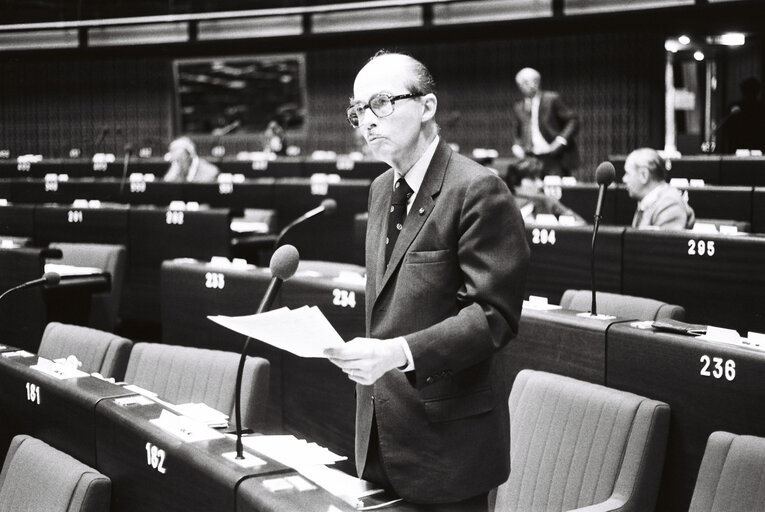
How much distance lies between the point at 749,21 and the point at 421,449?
8572 millimetres

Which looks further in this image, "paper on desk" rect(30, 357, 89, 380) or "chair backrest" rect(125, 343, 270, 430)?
"chair backrest" rect(125, 343, 270, 430)

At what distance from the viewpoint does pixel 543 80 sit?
37.2ft

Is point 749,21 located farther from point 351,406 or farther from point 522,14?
point 351,406

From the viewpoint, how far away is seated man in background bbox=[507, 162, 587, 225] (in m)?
5.73

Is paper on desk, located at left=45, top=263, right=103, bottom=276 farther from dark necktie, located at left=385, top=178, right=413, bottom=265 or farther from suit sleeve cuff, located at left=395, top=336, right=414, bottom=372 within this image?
→ suit sleeve cuff, located at left=395, top=336, right=414, bottom=372

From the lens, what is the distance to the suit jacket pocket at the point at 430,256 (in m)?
1.73

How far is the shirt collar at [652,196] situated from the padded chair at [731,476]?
9.77 feet

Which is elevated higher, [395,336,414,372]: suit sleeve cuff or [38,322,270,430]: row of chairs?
[395,336,414,372]: suit sleeve cuff

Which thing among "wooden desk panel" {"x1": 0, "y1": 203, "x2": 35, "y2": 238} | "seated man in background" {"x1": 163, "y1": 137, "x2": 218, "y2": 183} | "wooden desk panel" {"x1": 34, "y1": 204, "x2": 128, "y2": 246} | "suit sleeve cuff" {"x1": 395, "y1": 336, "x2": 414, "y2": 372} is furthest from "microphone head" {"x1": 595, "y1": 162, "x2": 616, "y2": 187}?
"seated man in background" {"x1": 163, "y1": 137, "x2": 218, "y2": 183}

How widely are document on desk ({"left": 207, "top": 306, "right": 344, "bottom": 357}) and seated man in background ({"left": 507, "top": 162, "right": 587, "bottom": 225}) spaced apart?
328 cm

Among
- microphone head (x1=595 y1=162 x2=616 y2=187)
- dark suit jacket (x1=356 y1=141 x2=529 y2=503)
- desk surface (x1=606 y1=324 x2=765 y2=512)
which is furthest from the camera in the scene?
microphone head (x1=595 y1=162 x2=616 y2=187)

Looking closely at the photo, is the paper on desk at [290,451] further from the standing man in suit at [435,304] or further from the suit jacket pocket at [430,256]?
the suit jacket pocket at [430,256]

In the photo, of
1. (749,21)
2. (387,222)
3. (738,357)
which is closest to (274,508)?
(387,222)

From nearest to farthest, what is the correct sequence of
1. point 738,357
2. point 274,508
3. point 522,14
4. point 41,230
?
point 274,508
point 738,357
point 41,230
point 522,14
